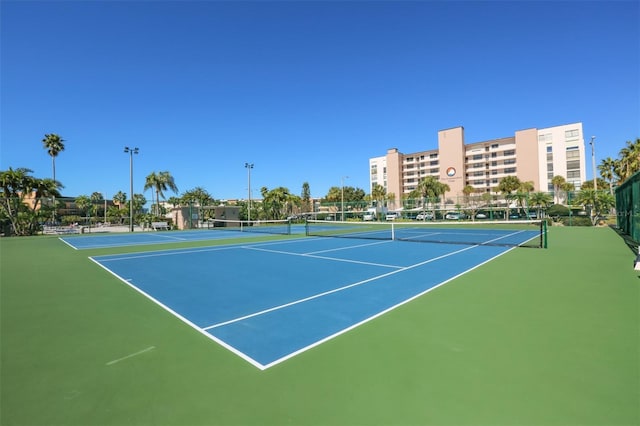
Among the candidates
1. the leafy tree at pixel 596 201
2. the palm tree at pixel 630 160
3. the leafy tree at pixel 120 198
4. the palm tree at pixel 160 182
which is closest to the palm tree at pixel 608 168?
the palm tree at pixel 630 160

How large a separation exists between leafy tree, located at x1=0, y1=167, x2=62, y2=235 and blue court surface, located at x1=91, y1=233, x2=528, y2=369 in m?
24.9

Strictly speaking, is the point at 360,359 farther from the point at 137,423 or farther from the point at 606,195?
the point at 606,195

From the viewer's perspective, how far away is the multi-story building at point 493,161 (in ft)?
255

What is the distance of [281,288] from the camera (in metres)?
7.21

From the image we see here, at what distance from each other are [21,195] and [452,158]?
91.2m

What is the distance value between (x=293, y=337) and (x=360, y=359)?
3.62ft

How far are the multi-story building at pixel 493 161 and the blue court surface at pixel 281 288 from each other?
251 ft

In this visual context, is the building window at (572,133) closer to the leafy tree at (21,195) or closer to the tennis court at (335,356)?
the tennis court at (335,356)

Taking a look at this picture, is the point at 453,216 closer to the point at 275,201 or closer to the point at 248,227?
the point at 275,201

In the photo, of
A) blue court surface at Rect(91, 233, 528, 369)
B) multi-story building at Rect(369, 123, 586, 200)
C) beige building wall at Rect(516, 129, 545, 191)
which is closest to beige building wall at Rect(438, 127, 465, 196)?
multi-story building at Rect(369, 123, 586, 200)

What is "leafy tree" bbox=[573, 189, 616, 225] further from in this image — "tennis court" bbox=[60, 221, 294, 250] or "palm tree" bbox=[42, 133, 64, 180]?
"palm tree" bbox=[42, 133, 64, 180]

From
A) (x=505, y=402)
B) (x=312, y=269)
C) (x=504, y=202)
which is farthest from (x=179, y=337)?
(x=504, y=202)

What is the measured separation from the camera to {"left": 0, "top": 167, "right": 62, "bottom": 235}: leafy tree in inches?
1108

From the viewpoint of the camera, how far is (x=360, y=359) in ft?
12.0
